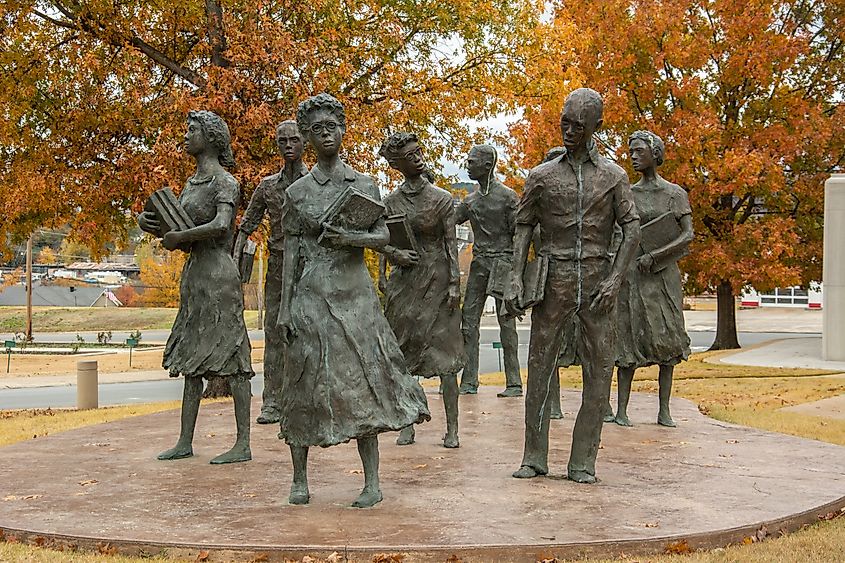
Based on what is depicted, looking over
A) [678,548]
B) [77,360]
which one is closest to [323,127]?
[678,548]

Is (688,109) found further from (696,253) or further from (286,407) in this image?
(286,407)

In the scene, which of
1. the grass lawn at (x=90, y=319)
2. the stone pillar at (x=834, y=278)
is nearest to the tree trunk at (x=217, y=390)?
the stone pillar at (x=834, y=278)

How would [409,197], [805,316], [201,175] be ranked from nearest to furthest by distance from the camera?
[201,175]
[409,197]
[805,316]

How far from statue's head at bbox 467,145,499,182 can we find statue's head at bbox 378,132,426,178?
2494 millimetres

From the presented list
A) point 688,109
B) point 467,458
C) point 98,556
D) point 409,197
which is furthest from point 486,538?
point 688,109

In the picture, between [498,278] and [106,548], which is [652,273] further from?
[106,548]

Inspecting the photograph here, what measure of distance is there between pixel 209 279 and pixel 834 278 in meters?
15.6

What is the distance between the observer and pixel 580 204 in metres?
7.30

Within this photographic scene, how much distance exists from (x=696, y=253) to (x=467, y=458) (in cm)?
1484

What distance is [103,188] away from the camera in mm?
15047

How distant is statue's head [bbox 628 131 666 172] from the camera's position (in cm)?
1005

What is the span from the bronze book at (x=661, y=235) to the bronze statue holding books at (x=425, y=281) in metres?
2.13

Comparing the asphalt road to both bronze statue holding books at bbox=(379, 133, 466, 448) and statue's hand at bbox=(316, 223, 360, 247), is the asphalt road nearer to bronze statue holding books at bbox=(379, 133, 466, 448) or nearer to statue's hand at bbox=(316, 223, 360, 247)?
bronze statue holding books at bbox=(379, 133, 466, 448)

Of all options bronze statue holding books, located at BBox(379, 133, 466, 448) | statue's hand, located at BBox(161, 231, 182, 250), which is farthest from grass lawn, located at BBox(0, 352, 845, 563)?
bronze statue holding books, located at BBox(379, 133, 466, 448)
